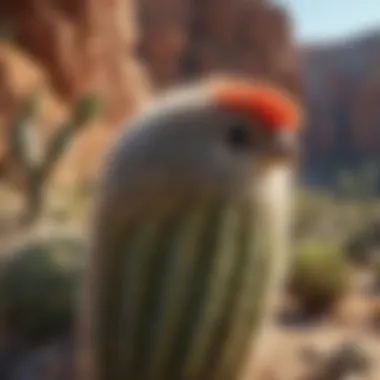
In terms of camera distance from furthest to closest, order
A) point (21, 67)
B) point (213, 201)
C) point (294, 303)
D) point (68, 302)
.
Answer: point (21, 67) < point (294, 303) < point (68, 302) < point (213, 201)

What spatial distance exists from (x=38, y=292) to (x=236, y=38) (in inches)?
995

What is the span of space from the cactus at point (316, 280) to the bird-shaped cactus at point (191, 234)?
12.8 ft

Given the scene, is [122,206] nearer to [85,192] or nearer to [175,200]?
[175,200]

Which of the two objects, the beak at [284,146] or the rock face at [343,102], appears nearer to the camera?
the beak at [284,146]

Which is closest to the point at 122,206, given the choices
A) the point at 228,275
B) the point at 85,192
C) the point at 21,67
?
the point at 228,275

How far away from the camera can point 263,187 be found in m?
2.48

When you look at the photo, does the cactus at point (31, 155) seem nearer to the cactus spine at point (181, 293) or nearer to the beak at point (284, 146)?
the cactus spine at point (181, 293)

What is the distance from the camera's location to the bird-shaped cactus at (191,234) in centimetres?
242

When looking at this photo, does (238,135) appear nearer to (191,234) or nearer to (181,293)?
(191,234)

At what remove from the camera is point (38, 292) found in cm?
471

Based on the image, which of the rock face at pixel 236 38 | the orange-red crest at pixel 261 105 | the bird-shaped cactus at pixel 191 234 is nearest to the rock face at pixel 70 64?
the bird-shaped cactus at pixel 191 234

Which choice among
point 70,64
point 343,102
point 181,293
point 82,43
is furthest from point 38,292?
point 343,102

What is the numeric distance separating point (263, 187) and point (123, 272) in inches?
21.6

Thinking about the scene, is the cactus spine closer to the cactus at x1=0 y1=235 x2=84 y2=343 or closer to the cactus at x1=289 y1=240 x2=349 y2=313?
the cactus at x1=0 y1=235 x2=84 y2=343
